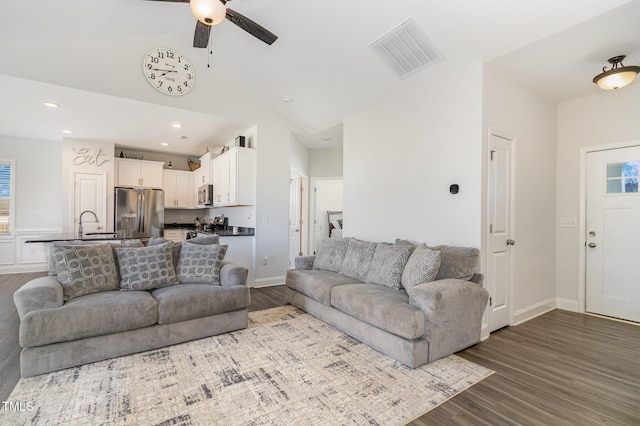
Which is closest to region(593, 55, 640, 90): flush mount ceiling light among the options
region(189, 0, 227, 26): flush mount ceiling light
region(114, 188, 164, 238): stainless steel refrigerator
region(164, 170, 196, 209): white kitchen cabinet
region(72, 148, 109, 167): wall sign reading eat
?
region(189, 0, 227, 26): flush mount ceiling light

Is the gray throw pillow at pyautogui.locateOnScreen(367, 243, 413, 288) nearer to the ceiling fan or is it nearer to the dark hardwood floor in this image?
the dark hardwood floor

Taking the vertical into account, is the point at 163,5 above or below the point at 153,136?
above

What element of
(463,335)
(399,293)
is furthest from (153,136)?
(463,335)

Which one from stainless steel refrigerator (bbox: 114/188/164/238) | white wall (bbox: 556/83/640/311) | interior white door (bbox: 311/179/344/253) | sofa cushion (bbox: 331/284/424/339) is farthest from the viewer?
interior white door (bbox: 311/179/344/253)

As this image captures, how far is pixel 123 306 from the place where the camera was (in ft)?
8.02

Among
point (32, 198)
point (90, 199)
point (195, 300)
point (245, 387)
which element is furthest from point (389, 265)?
point (32, 198)

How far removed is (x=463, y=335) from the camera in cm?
259

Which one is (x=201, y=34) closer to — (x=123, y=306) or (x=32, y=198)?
(x=123, y=306)

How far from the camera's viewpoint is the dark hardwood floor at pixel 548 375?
5.88 feet

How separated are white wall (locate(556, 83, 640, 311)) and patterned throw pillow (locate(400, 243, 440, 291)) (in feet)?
8.15

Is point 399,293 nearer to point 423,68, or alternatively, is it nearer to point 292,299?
point 292,299

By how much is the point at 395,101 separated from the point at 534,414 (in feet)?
11.1

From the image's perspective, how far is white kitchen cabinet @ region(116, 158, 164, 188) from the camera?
6312 millimetres

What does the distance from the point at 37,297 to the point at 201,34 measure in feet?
8.45
